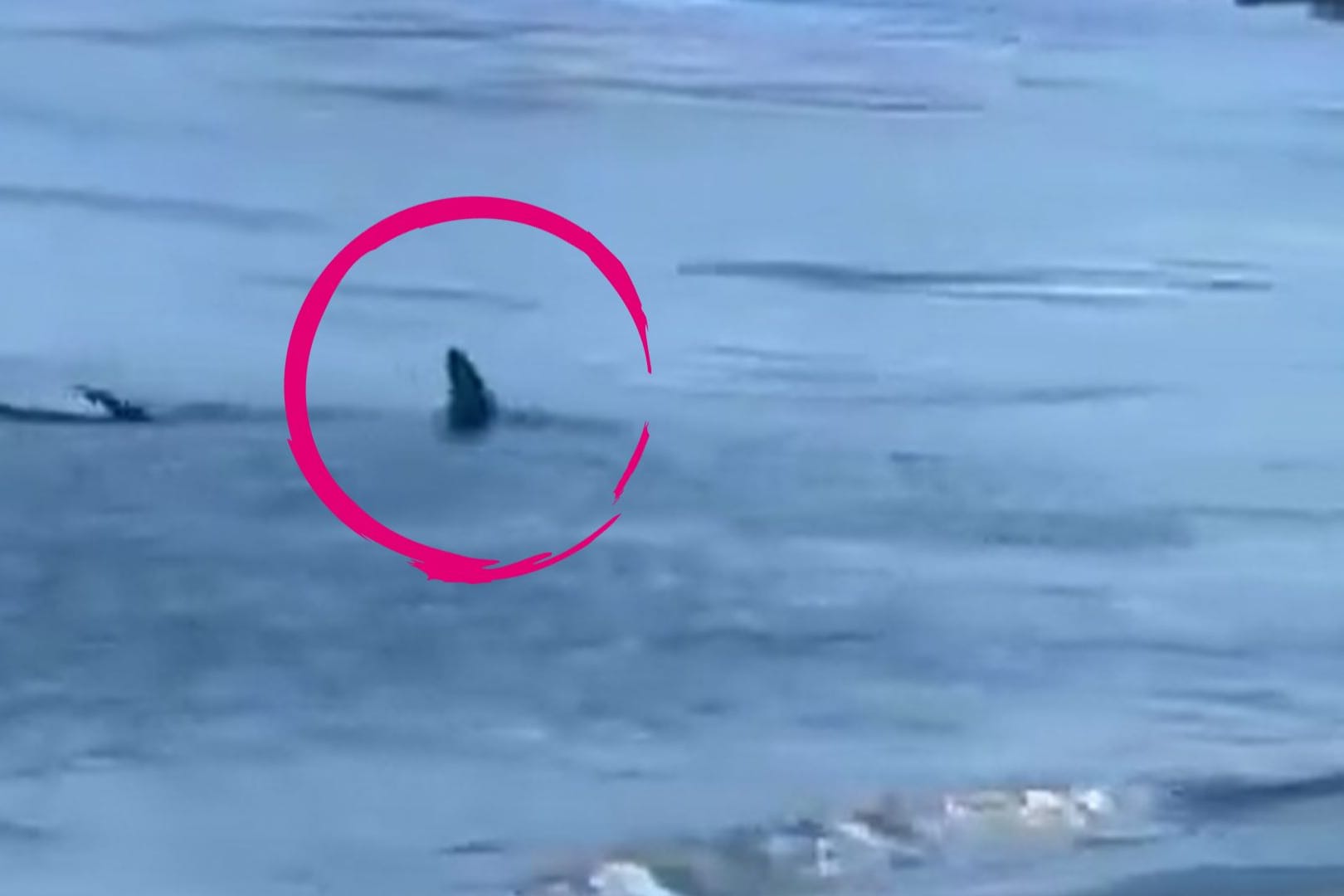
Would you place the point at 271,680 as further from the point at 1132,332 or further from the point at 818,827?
the point at 1132,332

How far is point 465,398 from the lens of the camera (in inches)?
37.8

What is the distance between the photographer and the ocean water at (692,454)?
95 centimetres

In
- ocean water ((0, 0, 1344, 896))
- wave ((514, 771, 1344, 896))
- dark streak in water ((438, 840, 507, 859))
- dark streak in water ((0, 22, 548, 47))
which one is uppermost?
dark streak in water ((0, 22, 548, 47))

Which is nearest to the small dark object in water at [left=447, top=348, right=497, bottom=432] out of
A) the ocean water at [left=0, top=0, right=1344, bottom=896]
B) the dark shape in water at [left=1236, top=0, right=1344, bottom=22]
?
the ocean water at [left=0, top=0, right=1344, bottom=896]

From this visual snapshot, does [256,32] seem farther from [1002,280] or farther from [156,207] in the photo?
[1002,280]

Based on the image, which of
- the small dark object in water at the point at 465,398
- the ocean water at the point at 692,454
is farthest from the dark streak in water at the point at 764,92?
the small dark object in water at the point at 465,398

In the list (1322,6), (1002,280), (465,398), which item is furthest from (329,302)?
(1322,6)

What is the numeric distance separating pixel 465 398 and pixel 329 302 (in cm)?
8

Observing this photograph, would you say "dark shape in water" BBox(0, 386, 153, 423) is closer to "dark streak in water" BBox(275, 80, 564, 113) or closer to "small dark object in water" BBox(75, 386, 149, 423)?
"small dark object in water" BBox(75, 386, 149, 423)

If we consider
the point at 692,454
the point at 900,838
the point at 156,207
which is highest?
the point at 156,207

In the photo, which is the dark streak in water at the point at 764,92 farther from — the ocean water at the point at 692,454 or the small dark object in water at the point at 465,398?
the small dark object in water at the point at 465,398

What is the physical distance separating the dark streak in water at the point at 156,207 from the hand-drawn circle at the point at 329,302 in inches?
1.3

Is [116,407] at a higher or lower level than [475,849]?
higher

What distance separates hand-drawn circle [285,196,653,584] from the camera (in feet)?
3.11
